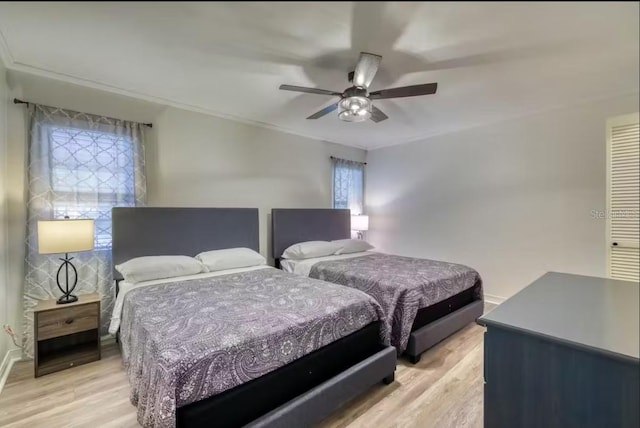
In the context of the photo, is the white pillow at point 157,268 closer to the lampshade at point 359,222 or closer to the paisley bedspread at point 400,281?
the paisley bedspread at point 400,281

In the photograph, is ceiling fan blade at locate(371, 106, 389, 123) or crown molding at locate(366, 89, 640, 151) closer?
crown molding at locate(366, 89, 640, 151)

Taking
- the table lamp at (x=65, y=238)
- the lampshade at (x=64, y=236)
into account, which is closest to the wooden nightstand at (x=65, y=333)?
the table lamp at (x=65, y=238)

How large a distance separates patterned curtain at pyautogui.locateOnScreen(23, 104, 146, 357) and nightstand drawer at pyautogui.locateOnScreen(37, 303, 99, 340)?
14.6 inches

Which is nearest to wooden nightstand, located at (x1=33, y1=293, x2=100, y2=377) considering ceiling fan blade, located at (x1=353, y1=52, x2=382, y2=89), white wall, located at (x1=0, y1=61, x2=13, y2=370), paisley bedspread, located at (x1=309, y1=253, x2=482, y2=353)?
white wall, located at (x1=0, y1=61, x2=13, y2=370)

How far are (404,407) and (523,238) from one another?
2362mm

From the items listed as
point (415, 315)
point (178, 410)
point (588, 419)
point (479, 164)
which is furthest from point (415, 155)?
point (178, 410)

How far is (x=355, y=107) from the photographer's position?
221cm

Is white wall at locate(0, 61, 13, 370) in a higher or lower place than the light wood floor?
higher

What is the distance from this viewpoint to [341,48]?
1799mm

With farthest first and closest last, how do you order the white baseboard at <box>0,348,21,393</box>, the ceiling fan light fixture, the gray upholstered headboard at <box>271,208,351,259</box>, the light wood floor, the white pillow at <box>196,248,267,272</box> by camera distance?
the gray upholstered headboard at <box>271,208,351,259</box> < the white pillow at <box>196,248,267,272</box> < the ceiling fan light fixture < the white baseboard at <box>0,348,21,393</box> < the light wood floor

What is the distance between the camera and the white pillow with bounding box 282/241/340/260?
3631mm

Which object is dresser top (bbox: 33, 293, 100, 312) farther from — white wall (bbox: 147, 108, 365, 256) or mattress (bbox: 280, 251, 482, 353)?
mattress (bbox: 280, 251, 482, 353)

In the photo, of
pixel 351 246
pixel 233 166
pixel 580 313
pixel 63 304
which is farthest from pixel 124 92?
pixel 580 313

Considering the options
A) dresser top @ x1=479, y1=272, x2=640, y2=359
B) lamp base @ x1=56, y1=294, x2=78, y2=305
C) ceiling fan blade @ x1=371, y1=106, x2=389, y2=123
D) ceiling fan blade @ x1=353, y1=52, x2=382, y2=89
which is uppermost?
ceiling fan blade @ x1=353, y1=52, x2=382, y2=89
